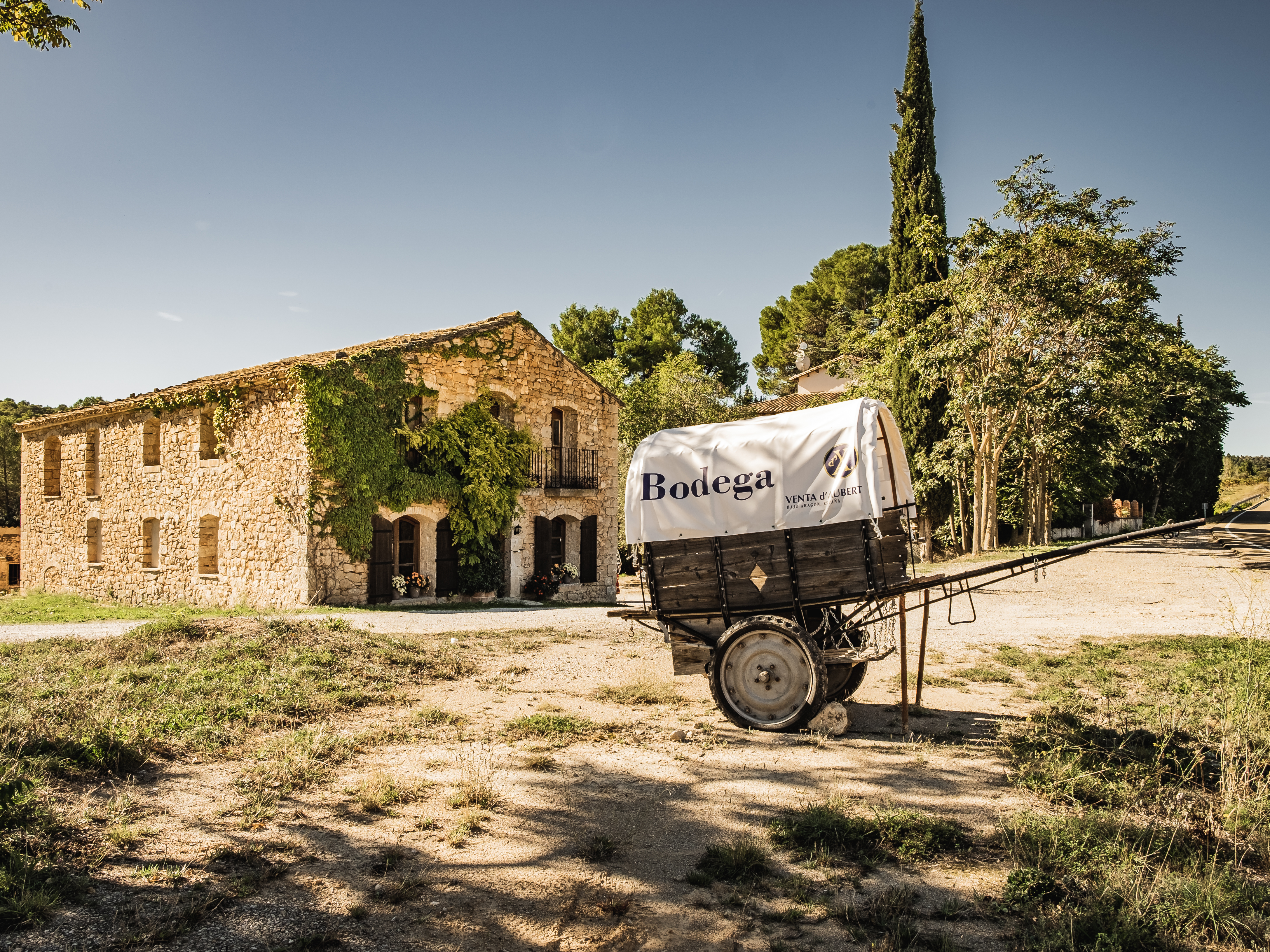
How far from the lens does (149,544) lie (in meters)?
21.3

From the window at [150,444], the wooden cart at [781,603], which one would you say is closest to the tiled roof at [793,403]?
the window at [150,444]

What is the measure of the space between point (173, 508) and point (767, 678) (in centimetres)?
1865

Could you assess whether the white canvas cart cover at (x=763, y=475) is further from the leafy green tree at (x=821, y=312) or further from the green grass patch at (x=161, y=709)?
the leafy green tree at (x=821, y=312)

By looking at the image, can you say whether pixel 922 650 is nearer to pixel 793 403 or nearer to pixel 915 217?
pixel 915 217

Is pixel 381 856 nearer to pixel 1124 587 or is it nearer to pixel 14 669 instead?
pixel 14 669

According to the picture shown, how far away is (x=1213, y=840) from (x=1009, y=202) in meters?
21.9

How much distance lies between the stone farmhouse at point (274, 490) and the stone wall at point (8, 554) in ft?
18.8

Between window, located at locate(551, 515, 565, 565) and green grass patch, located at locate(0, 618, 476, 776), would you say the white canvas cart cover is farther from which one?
window, located at locate(551, 515, 565, 565)

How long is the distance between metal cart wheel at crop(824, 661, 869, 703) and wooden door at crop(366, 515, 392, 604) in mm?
12748

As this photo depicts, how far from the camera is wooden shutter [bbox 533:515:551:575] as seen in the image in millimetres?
21750

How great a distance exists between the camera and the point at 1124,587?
671 inches

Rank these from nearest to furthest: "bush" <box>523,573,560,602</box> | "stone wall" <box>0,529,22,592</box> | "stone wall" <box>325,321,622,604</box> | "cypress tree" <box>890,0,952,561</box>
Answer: "stone wall" <box>325,321,622,604</box>
"bush" <box>523,573,560,602</box>
"cypress tree" <box>890,0,952,561</box>
"stone wall" <box>0,529,22,592</box>

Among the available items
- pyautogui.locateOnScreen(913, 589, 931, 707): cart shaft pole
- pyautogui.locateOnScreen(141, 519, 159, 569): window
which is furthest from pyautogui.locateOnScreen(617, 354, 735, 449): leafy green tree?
pyautogui.locateOnScreen(913, 589, 931, 707): cart shaft pole

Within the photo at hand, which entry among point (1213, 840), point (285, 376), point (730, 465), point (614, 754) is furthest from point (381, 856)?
point (285, 376)
